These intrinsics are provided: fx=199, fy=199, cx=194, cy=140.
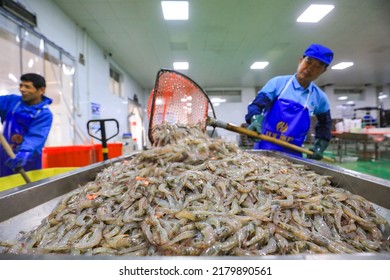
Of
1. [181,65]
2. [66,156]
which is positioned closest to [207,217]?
[66,156]

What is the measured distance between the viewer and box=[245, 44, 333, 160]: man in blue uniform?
285 centimetres

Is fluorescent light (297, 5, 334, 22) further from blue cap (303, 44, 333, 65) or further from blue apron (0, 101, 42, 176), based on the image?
blue apron (0, 101, 42, 176)

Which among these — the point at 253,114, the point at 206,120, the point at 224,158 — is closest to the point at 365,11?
the point at 253,114

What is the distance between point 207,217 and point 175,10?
620 cm

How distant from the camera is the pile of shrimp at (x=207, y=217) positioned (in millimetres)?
886

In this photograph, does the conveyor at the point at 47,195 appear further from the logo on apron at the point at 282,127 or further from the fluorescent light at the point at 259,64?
the fluorescent light at the point at 259,64

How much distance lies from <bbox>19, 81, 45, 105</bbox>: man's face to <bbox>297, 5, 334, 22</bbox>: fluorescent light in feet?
22.0

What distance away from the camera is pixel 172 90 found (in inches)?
88.1

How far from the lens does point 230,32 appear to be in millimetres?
7027

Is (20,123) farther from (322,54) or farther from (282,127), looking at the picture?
(322,54)

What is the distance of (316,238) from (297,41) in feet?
A: 28.9

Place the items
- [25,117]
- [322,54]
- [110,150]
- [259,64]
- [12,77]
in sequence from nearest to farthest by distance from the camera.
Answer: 1. [322,54]
2. [25,117]
3. [12,77]
4. [110,150]
5. [259,64]

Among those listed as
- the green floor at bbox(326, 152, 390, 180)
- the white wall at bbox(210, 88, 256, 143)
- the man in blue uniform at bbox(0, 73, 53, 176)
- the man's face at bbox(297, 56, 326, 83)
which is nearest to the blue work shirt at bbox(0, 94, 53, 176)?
the man in blue uniform at bbox(0, 73, 53, 176)
